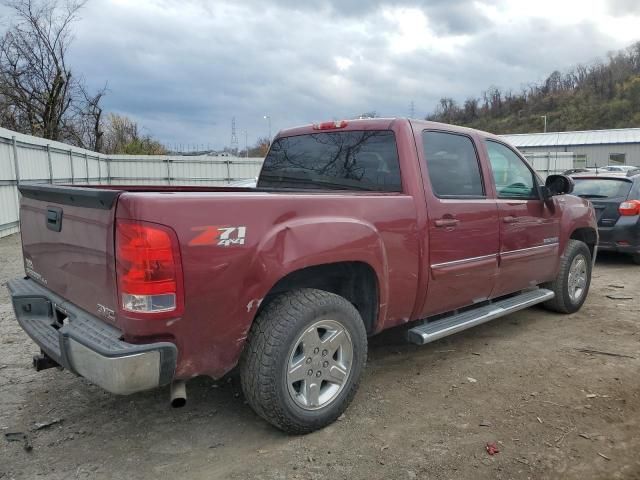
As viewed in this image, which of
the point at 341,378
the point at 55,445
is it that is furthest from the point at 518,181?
the point at 55,445

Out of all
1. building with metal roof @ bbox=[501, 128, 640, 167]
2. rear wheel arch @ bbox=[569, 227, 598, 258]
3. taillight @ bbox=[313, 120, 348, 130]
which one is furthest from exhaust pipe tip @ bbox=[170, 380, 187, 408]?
building with metal roof @ bbox=[501, 128, 640, 167]

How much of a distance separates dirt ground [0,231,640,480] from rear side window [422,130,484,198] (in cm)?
141

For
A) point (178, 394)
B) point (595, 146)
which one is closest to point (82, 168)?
point (178, 394)

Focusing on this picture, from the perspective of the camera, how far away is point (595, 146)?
55938 millimetres

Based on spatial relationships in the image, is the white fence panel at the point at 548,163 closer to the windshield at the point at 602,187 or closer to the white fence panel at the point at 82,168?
the white fence panel at the point at 82,168

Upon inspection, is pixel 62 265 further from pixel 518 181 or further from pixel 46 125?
pixel 46 125

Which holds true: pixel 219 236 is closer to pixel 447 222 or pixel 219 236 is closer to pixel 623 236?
pixel 447 222

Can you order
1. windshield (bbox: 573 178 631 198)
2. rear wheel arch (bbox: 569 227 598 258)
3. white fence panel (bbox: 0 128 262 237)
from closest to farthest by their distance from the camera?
rear wheel arch (bbox: 569 227 598 258)
windshield (bbox: 573 178 631 198)
white fence panel (bbox: 0 128 262 237)

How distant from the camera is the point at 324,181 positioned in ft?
13.4

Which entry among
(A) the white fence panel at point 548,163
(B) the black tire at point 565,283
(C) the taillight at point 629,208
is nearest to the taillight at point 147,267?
(B) the black tire at point 565,283

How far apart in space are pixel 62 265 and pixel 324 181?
6.36ft

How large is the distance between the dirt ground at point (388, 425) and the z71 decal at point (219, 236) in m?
1.22

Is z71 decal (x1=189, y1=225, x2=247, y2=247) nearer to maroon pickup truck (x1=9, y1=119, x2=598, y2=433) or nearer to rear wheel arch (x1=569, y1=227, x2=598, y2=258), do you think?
maroon pickup truck (x1=9, y1=119, x2=598, y2=433)

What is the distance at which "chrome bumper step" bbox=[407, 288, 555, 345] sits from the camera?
3.73 m
